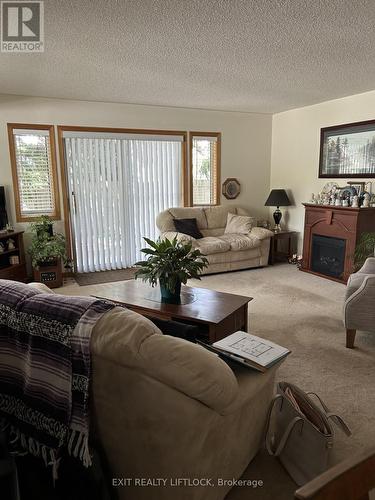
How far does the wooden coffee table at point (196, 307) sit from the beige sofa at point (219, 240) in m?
2.01

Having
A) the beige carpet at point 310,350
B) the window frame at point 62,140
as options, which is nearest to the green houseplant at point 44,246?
the window frame at point 62,140

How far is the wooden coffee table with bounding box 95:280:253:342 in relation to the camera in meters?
2.63

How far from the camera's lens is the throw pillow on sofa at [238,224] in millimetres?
5867

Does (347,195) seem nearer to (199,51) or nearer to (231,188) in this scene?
(231,188)

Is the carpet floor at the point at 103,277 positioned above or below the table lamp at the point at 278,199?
below

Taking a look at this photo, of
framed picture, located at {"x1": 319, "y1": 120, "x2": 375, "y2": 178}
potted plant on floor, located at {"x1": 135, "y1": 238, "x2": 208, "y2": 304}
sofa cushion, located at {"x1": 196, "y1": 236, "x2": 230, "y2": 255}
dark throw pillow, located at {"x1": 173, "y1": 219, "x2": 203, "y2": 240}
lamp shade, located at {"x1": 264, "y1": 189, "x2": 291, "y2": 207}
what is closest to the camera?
potted plant on floor, located at {"x1": 135, "y1": 238, "x2": 208, "y2": 304}

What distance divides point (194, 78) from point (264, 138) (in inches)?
115

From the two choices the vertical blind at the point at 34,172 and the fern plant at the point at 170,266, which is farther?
the vertical blind at the point at 34,172

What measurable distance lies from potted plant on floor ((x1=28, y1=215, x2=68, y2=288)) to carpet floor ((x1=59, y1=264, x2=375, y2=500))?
28cm

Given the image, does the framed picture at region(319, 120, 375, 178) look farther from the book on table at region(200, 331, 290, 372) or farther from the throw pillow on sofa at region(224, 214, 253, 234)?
the book on table at region(200, 331, 290, 372)

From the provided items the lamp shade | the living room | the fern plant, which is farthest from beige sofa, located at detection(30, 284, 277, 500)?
the lamp shade

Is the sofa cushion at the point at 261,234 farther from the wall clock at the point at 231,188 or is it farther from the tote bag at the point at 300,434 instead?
the tote bag at the point at 300,434

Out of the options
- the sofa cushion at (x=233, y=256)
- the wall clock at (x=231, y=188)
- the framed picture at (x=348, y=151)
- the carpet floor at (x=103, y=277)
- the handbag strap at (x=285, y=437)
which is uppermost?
the framed picture at (x=348, y=151)

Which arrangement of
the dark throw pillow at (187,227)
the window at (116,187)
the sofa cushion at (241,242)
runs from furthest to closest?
the dark throw pillow at (187,227), the sofa cushion at (241,242), the window at (116,187)
